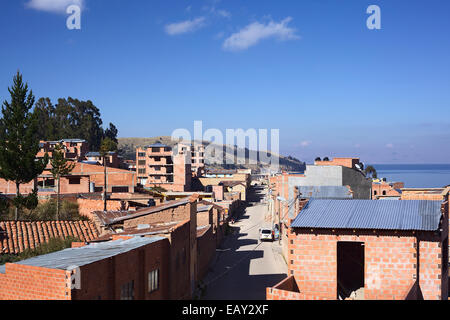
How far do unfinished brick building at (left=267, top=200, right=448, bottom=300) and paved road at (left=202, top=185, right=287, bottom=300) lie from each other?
25.8 feet

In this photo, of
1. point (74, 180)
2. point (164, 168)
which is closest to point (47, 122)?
point (164, 168)

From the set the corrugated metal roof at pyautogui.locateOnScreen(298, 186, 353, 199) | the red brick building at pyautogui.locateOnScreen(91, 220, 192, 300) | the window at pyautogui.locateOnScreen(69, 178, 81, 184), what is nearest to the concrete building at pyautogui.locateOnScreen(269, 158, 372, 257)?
the corrugated metal roof at pyautogui.locateOnScreen(298, 186, 353, 199)

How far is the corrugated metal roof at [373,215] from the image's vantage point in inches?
519

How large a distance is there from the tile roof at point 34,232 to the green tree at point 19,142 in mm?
6505

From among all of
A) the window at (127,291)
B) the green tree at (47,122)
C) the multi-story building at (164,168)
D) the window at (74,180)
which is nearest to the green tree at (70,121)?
the green tree at (47,122)

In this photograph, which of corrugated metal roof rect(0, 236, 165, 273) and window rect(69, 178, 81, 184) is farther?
window rect(69, 178, 81, 184)

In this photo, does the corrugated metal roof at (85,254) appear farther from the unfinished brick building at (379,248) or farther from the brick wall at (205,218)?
the brick wall at (205,218)

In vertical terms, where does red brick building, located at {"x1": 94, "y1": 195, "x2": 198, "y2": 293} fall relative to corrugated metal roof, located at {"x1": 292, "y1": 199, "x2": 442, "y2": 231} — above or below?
below

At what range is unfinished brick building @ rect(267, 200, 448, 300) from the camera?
1293 centimetres

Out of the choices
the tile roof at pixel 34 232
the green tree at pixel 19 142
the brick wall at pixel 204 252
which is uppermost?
the green tree at pixel 19 142

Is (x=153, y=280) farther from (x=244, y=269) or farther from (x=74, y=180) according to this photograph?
(x=74, y=180)

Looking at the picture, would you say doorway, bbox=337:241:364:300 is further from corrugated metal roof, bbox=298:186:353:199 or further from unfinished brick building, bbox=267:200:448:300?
corrugated metal roof, bbox=298:186:353:199
